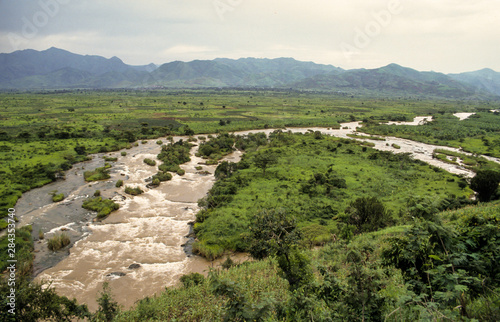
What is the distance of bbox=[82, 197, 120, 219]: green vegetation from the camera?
31531 millimetres

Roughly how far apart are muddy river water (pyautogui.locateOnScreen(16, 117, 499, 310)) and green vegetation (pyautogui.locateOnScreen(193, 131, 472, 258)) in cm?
296

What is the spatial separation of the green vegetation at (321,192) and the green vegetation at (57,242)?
12.7 meters

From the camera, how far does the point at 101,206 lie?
108 feet

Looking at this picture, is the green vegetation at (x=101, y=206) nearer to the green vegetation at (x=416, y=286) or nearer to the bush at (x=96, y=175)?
the bush at (x=96, y=175)

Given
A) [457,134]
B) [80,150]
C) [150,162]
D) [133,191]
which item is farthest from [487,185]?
[80,150]

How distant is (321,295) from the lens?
26.4 feet

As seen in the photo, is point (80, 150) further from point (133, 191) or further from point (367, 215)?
point (367, 215)

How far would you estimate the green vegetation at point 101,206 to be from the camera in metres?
31.5

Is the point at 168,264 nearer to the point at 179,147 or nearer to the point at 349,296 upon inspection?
the point at 349,296

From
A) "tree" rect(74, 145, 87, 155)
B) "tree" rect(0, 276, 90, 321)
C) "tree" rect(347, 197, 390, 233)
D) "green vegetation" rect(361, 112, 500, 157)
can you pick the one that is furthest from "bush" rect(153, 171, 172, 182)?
"green vegetation" rect(361, 112, 500, 157)

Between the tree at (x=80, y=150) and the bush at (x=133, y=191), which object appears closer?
the bush at (x=133, y=191)

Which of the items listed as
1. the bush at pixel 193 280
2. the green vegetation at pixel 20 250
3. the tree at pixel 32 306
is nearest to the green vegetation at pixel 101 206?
the green vegetation at pixel 20 250

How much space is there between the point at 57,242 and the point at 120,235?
17.6ft

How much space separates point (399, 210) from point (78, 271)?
33.1 metres
